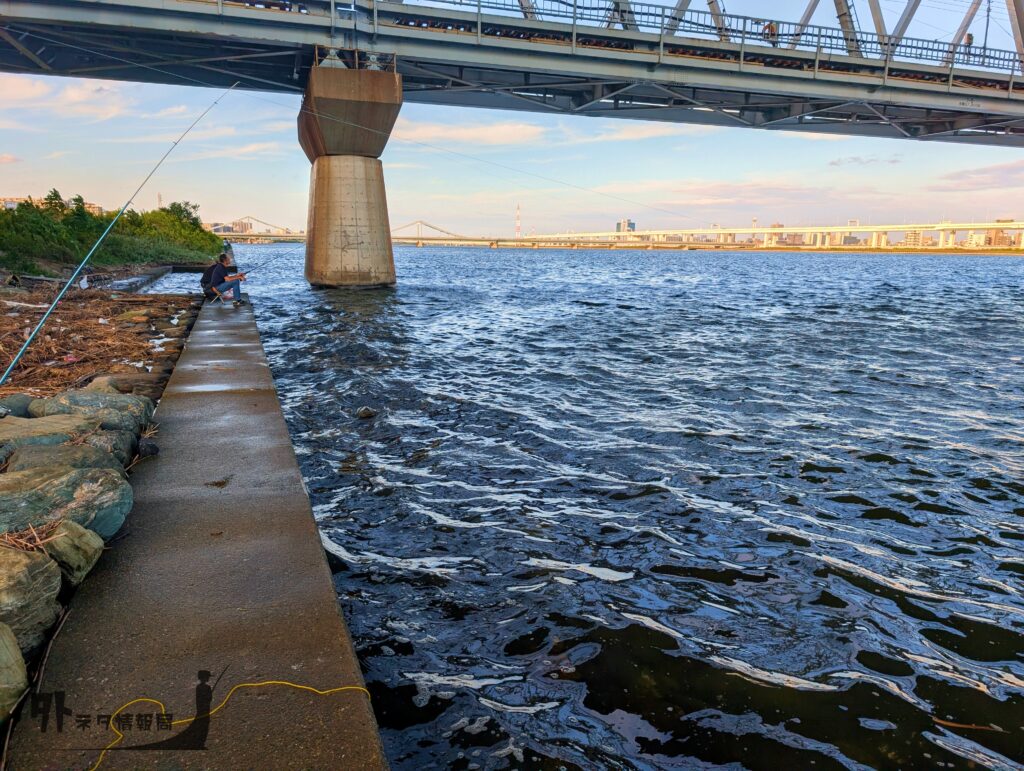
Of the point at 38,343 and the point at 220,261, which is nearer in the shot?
the point at 38,343

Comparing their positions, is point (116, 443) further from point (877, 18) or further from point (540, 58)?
point (877, 18)

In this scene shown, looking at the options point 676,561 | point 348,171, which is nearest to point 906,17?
point 348,171

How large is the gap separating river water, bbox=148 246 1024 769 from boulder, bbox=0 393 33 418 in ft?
8.94

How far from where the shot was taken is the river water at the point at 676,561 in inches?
136

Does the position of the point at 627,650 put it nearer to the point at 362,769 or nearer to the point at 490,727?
the point at 490,727

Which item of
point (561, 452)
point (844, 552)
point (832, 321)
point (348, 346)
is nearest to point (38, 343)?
point (348, 346)

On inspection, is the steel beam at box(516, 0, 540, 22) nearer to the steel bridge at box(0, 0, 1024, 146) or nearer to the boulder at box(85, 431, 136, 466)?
the steel bridge at box(0, 0, 1024, 146)

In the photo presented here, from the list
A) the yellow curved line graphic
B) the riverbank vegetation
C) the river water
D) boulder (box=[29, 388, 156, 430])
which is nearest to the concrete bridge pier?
the riverbank vegetation

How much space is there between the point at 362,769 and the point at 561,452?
18.5 ft

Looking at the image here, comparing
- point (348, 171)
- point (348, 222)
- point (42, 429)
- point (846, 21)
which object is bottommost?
point (42, 429)

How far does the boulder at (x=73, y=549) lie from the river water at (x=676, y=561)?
1.54 m

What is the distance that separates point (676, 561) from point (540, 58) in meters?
33.6

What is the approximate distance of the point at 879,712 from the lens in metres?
3.57

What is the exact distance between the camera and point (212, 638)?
3.19 metres
